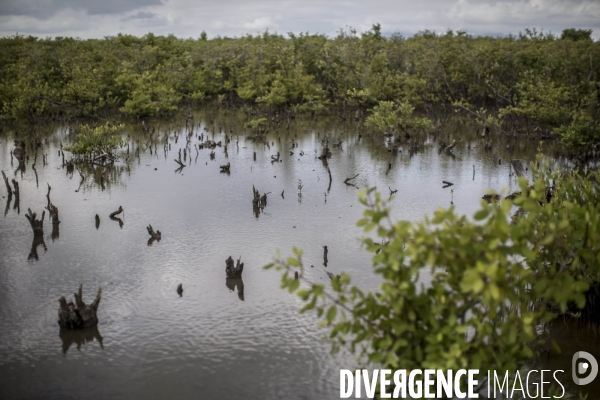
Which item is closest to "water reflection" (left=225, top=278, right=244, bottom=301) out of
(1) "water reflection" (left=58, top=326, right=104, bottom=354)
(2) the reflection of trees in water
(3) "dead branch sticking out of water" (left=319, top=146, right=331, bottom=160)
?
(1) "water reflection" (left=58, top=326, right=104, bottom=354)

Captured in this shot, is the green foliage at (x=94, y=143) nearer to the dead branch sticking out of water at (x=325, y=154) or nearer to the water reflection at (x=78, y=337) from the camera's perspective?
the dead branch sticking out of water at (x=325, y=154)

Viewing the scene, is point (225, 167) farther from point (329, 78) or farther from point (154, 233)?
point (329, 78)

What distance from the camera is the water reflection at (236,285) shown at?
1068cm

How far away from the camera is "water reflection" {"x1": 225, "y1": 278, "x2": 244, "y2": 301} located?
1068 centimetres

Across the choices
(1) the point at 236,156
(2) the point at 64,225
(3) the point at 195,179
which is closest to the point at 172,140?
(1) the point at 236,156

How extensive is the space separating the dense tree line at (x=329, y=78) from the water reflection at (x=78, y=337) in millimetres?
16902

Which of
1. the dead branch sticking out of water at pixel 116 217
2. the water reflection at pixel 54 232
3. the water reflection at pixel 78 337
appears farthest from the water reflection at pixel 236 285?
→ the water reflection at pixel 54 232

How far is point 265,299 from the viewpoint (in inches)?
409

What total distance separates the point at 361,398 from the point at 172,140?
63.8ft

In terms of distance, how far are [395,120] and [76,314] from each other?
17.9 meters

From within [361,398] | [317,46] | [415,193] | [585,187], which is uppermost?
[317,46]

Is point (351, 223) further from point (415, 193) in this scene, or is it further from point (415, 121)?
point (415, 121)

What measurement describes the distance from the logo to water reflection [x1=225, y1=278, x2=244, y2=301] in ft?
17.3

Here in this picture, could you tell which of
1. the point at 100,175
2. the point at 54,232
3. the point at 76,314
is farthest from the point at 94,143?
the point at 76,314
